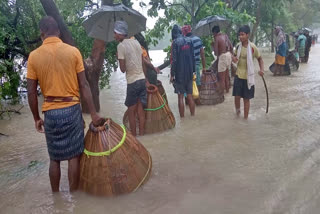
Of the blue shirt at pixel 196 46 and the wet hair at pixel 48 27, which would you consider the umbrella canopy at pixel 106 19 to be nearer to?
the blue shirt at pixel 196 46

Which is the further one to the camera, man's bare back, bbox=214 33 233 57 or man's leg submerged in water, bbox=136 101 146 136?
man's bare back, bbox=214 33 233 57

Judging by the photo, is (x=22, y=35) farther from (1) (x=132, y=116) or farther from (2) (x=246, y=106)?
(2) (x=246, y=106)

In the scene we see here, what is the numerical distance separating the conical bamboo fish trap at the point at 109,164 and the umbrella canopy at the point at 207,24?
552 cm

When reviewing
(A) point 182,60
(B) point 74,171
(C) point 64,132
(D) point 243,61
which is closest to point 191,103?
(A) point 182,60

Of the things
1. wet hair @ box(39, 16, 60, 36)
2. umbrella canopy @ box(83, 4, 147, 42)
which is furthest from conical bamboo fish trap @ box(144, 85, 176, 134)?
wet hair @ box(39, 16, 60, 36)

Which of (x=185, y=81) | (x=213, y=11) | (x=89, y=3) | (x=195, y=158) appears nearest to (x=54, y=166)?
(x=195, y=158)

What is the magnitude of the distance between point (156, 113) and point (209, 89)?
2.23 metres

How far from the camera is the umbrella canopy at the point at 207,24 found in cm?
794

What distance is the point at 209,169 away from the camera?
377 centimetres

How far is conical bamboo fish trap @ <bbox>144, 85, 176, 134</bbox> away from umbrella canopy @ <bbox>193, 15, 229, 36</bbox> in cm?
354

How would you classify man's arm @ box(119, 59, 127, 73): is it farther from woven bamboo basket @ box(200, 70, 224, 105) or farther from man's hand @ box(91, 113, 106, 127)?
woven bamboo basket @ box(200, 70, 224, 105)

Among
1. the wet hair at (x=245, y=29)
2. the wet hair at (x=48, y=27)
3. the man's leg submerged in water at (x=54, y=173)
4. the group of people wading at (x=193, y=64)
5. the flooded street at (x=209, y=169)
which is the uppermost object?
the wet hair at (x=245, y=29)

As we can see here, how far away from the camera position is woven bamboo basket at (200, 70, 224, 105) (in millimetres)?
6895

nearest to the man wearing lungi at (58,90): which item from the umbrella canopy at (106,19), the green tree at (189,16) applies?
the umbrella canopy at (106,19)
